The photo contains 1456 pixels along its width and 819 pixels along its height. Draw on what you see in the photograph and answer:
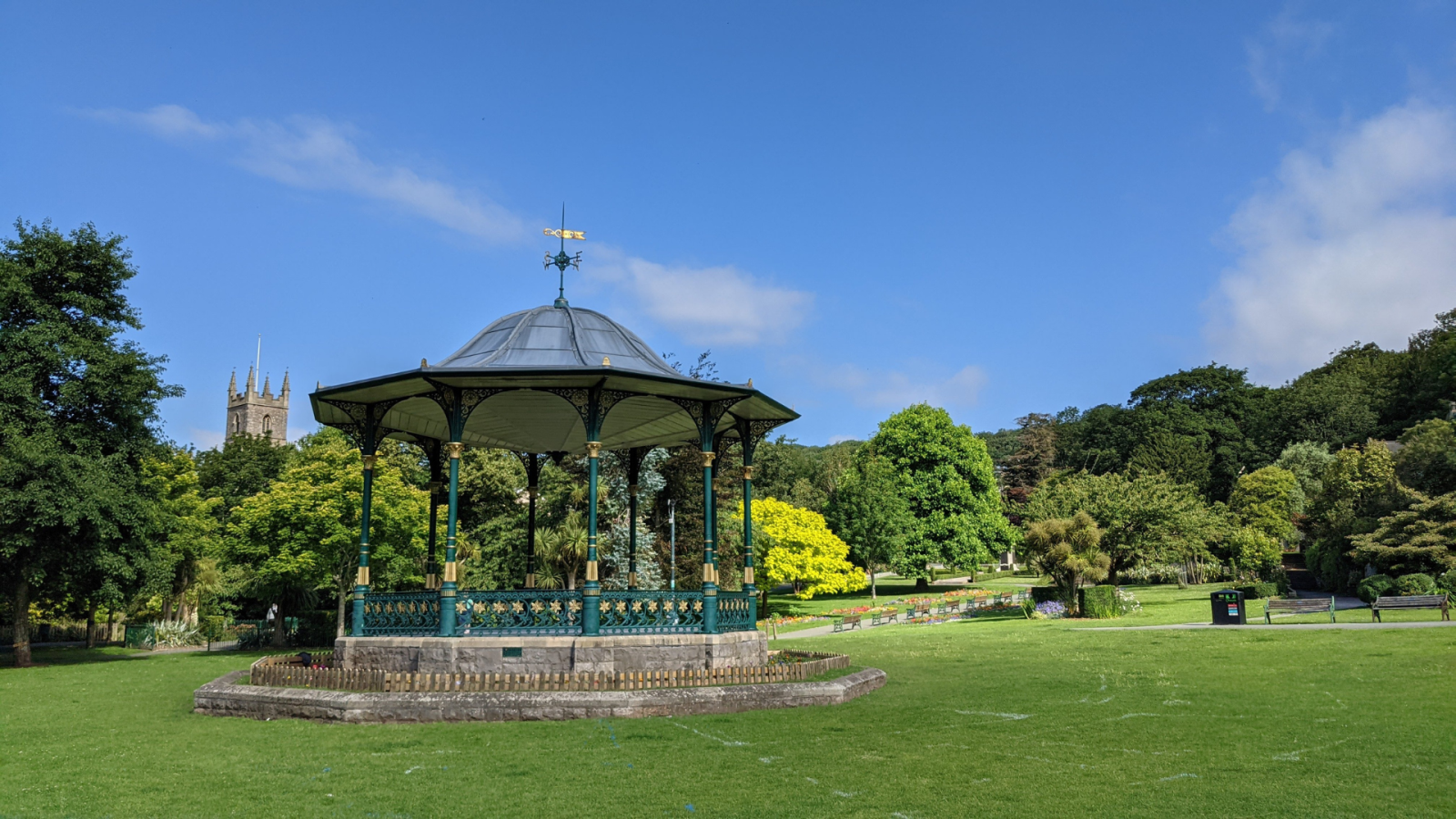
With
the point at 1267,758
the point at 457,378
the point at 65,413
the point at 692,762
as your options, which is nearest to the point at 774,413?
the point at 457,378

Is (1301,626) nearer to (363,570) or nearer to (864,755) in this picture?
(864,755)

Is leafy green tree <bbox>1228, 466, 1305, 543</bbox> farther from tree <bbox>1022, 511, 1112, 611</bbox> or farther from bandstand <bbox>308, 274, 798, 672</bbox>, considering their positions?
bandstand <bbox>308, 274, 798, 672</bbox>

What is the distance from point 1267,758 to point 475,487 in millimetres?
41262

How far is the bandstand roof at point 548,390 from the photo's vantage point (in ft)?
50.3

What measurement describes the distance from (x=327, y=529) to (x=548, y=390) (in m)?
20.9

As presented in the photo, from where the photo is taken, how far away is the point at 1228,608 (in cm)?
2475

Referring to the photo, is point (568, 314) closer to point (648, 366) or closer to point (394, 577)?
point (648, 366)

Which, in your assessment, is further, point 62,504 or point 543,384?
point 62,504

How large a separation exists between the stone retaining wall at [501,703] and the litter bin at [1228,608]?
54.9 feet

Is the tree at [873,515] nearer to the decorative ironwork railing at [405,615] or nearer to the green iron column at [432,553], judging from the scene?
the green iron column at [432,553]

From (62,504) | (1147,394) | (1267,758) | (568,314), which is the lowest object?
(1267,758)

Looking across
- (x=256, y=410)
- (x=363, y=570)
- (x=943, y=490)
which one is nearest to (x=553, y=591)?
(x=363, y=570)

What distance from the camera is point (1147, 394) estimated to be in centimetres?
8719

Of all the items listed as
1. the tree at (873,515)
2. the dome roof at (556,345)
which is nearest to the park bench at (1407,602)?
the dome roof at (556,345)
